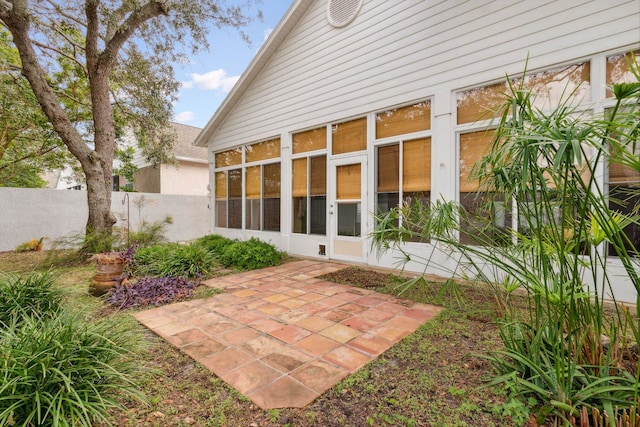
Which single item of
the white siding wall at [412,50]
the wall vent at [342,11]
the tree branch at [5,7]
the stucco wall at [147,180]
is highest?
the wall vent at [342,11]

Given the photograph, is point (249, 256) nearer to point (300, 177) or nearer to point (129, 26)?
point (300, 177)

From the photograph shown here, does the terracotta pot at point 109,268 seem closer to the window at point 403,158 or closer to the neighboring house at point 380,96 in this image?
the neighboring house at point 380,96

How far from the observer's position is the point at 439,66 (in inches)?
181

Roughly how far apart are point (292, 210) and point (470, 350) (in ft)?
16.7

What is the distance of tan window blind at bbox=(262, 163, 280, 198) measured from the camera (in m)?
7.28

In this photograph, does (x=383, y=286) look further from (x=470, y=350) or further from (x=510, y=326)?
(x=510, y=326)

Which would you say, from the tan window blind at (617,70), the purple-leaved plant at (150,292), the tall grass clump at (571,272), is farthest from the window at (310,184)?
the tall grass clump at (571,272)

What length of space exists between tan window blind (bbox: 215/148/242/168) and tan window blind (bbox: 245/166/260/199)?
604 mm

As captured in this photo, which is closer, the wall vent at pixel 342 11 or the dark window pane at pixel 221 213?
the wall vent at pixel 342 11

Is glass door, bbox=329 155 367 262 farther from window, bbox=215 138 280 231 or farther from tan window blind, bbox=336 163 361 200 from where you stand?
window, bbox=215 138 280 231

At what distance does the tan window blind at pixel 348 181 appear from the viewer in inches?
222

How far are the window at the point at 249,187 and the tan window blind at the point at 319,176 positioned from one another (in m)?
1.17

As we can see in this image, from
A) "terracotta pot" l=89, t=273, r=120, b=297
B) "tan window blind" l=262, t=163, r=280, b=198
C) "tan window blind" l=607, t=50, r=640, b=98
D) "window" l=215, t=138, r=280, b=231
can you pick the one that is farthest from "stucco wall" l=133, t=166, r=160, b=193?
"tan window blind" l=607, t=50, r=640, b=98

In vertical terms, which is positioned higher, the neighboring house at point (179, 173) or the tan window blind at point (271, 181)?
the neighboring house at point (179, 173)
